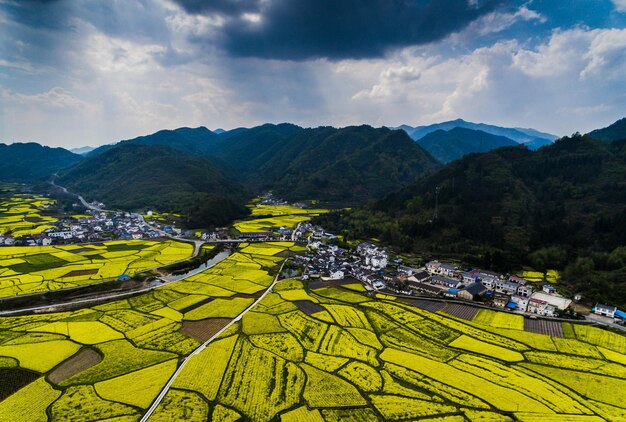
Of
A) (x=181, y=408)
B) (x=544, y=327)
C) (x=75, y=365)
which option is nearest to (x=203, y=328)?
(x=75, y=365)

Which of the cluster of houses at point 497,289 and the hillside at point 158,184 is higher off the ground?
the hillside at point 158,184

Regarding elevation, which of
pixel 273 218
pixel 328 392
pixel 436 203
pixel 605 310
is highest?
pixel 436 203

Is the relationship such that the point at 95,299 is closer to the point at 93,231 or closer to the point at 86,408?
the point at 86,408

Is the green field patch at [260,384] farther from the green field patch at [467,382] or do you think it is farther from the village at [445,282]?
the village at [445,282]

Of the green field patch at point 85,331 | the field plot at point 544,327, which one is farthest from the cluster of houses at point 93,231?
the field plot at point 544,327

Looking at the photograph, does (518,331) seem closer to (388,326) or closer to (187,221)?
(388,326)

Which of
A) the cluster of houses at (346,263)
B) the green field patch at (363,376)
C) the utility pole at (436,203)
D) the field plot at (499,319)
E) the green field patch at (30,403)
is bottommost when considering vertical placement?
the green field patch at (363,376)
